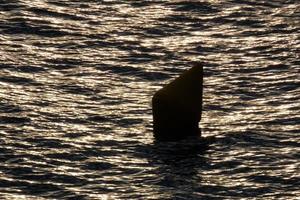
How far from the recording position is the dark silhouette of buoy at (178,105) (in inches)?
1126

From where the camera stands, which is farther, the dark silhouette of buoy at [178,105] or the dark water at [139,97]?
the dark silhouette of buoy at [178,105]

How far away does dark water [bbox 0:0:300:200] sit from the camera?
87.9ft

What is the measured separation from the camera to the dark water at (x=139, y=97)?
26781 mm

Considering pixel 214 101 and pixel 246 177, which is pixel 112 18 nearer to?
pixel 214 101

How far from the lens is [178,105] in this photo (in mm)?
28594

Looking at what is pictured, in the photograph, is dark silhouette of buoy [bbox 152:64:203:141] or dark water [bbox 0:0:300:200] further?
dark silhouette of buoy [bbox 152:64:203:141]

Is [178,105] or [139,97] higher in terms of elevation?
[178,105]

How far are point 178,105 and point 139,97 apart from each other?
12.7 feet

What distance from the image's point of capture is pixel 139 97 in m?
32.2

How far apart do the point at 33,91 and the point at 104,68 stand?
10.5 ft

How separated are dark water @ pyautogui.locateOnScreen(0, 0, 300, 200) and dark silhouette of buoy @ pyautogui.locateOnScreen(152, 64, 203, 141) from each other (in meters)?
0.50

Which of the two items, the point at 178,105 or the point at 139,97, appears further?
the point at 139,97

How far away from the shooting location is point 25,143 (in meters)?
28.8

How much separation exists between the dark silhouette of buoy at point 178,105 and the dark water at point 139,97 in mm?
504
